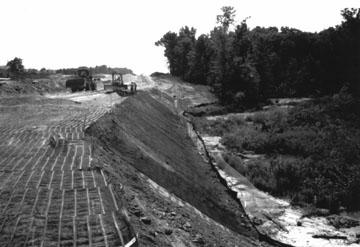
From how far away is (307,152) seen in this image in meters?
21.8

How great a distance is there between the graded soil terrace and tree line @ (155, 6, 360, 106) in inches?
1457

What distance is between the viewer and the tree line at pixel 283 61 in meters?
48.6

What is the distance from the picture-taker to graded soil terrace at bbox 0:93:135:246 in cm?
586

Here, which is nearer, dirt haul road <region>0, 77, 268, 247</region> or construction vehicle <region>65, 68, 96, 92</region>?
dirt haul road <region>0, 77, 268, 247</region>

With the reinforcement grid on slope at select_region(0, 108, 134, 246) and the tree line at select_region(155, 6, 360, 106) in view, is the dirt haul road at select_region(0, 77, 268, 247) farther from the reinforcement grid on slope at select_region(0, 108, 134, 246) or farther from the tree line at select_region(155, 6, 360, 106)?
the tree line at select_region(155, 6, 360, 106)

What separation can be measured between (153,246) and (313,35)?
186 ft

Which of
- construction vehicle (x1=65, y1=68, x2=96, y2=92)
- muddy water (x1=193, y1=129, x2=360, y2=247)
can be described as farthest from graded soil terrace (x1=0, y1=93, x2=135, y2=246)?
construction vehicle (x1=65, y1=68, x2=96, y2=92)

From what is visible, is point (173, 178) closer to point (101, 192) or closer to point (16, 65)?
point (101, 192)

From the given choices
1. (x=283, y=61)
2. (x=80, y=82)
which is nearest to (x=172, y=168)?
(x=80, y=82)

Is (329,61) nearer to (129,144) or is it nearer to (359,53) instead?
(359,53)

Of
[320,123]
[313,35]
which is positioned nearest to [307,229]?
[320,123]

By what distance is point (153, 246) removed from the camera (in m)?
6.71

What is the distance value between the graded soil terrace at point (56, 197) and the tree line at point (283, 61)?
36999 mm

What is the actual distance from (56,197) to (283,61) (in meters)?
55.0
